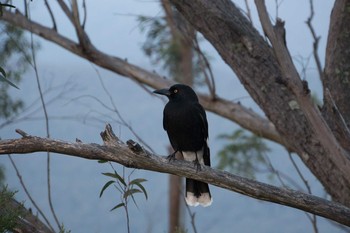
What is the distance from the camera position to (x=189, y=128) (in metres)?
4.77

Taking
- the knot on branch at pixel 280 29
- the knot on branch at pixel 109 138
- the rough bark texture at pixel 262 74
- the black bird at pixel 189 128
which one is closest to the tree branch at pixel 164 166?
the knot on branch at pixel 109 138

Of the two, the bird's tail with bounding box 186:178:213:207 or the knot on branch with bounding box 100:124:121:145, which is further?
the bird's tail with bounding box 186:178:213:207

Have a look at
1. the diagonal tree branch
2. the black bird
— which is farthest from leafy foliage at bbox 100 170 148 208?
the diagonal tree branch

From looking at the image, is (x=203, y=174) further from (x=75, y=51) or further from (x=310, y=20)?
(x=75, y=51)

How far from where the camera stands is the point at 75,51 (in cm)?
655

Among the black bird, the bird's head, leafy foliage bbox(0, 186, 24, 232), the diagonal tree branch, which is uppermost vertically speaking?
the diagonal tree branch

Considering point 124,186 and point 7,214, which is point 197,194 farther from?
point 7,214

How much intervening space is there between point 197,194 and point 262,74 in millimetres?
1021

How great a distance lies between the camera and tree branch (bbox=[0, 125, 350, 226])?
308cm

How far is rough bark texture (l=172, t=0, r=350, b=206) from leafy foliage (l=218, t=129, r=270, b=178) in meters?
4.22

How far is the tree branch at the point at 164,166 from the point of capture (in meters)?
3.08

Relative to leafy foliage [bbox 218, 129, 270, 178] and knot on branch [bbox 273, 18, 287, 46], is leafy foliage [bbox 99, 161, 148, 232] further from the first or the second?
leafy foliage [bbox 218, 129, 270, 178]

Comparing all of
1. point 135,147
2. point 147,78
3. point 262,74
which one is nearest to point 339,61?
point 262,74

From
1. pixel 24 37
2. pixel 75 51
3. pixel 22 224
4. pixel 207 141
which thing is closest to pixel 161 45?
pixel 24 37
